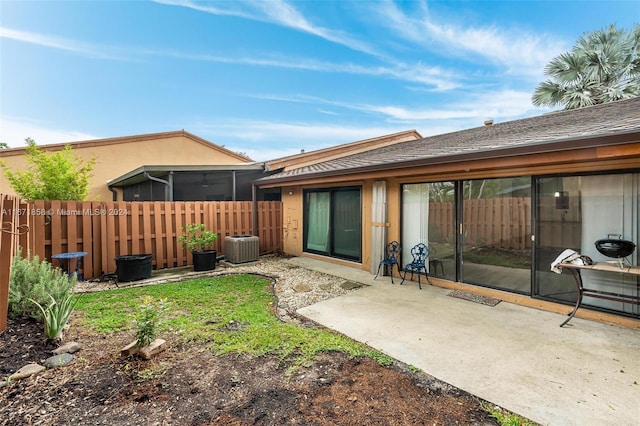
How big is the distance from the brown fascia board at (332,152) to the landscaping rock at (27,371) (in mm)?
8436

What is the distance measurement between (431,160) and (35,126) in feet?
70.7

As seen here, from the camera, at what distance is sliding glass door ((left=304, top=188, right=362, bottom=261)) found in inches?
300

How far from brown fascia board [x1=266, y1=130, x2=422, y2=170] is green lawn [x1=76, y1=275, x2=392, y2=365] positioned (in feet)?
18.7

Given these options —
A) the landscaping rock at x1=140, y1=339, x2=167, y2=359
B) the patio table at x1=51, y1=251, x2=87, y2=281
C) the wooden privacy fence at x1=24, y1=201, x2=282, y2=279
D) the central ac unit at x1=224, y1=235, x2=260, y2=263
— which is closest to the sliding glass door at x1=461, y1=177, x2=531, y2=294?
the landscaping rock at x1=140, y1=339, x2=167, y2=359

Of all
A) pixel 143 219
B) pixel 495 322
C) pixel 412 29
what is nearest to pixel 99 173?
pixel 143 219

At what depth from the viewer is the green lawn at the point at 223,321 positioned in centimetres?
319

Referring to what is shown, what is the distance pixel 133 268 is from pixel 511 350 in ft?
22.4

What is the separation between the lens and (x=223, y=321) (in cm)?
397

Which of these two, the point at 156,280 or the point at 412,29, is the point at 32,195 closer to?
the point at 156,280

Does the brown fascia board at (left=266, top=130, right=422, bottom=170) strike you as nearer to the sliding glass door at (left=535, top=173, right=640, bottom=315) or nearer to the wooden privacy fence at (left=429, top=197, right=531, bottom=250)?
the wooden privacy fence at (left=429, top=197, right=531, bottom=250)

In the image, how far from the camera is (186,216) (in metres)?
7.75

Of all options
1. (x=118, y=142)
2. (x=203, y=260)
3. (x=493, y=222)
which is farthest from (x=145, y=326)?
(x=118, y=142)

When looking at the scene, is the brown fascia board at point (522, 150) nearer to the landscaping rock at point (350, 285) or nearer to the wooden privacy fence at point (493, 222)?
the wooden privacy fence at point (493, 222)

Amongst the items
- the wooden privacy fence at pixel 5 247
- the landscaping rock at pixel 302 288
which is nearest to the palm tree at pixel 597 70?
the landscaping rock at pixel 302 288
